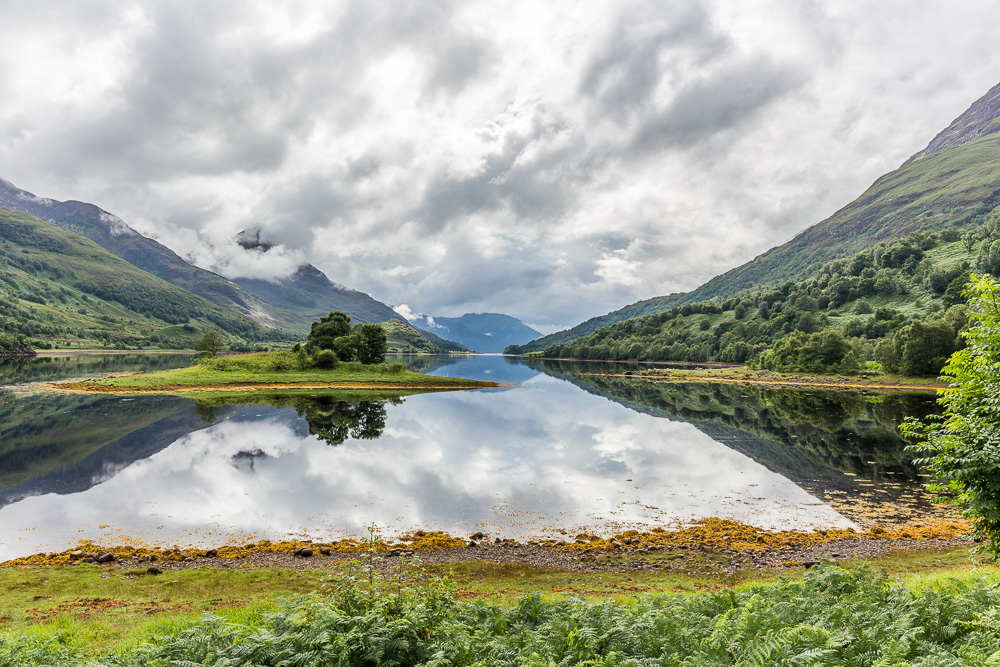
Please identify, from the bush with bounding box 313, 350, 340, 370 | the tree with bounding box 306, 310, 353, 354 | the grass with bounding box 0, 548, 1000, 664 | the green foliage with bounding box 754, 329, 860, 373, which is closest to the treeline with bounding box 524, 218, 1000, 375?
the green foliage with bounding box 754, 329, 860, 373

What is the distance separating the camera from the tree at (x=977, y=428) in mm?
10117

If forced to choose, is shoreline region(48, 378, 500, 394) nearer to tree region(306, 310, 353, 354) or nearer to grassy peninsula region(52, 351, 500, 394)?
grassy peninsula region(52, 351, 500, 394)

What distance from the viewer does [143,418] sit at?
50.8m

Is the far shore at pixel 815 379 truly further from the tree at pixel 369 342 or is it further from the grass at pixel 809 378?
the tree at pixel 369 342

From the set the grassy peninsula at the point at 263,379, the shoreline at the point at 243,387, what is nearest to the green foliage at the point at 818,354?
the grassy peninsula at the point at 263,379

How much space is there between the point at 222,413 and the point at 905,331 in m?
138

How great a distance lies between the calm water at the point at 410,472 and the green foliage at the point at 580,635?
565 inches

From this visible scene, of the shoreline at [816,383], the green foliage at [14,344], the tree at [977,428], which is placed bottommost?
the shoreline at [816,383]

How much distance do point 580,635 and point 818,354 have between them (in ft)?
485

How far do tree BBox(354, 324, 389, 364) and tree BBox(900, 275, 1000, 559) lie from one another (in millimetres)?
103208

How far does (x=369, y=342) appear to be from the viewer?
4257 inches

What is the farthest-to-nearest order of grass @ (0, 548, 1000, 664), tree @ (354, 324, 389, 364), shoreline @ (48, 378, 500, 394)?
1. tree @ (354, 324, 389, 364)
2. shoreline @ (48, 378, 500, 394)
3. grass @ (0, 548, 1000, 664)

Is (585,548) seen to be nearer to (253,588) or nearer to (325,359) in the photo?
(253,588)

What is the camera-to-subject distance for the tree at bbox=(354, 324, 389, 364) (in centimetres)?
10725
